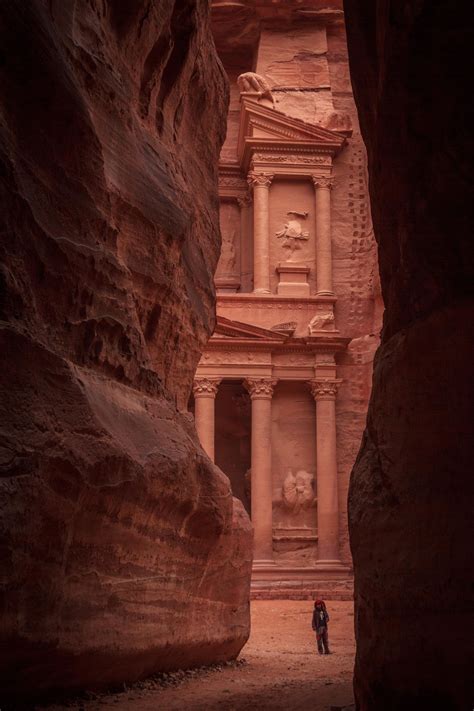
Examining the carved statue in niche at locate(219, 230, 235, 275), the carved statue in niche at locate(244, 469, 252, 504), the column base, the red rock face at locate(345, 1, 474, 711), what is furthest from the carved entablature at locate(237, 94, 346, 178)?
the red rock face at locate(345, 1, 474, 711)

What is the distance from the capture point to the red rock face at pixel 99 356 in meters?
4.90

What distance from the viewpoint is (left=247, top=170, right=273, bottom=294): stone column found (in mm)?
25969

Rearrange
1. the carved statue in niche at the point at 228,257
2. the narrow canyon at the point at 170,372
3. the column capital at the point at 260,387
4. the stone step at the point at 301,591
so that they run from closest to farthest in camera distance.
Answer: the narrow canyon at the point at 170,372 < the stone step at the point at 301,591 < the column capital at the point at 260,387 < the carved statue in niche at the point at 228,257

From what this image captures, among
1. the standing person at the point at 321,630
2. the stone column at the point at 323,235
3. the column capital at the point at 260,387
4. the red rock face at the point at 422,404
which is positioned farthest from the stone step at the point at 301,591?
the red rock face at the point at 422,404

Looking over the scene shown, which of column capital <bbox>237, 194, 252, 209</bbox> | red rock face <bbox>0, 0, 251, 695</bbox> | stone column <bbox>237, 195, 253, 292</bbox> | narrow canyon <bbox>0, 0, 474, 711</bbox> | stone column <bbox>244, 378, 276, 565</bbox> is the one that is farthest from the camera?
column capital <bbox>237, 194, 252, 209</bbox>

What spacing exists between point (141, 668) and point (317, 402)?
18541mm

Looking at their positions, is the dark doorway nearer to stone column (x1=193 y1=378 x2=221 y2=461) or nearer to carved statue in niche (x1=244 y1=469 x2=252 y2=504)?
carved statue in niche (x1=244 y1=469 x2=252 y2=504)

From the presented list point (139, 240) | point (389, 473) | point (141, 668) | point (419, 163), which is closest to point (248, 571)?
point (141, 668)

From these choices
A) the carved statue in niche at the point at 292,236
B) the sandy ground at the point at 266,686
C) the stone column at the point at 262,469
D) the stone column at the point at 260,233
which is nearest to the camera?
the sandy ground at the point at 266,686

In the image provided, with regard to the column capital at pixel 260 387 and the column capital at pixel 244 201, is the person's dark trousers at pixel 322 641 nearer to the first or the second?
the column capital at pixel 260 387

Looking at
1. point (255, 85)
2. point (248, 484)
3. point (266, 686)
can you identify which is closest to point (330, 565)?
point (248, 484)

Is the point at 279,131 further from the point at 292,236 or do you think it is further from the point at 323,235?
the point at 323,235

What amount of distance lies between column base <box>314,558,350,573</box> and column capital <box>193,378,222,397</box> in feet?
17.5

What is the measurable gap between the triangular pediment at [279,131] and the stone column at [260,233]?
105 cm
